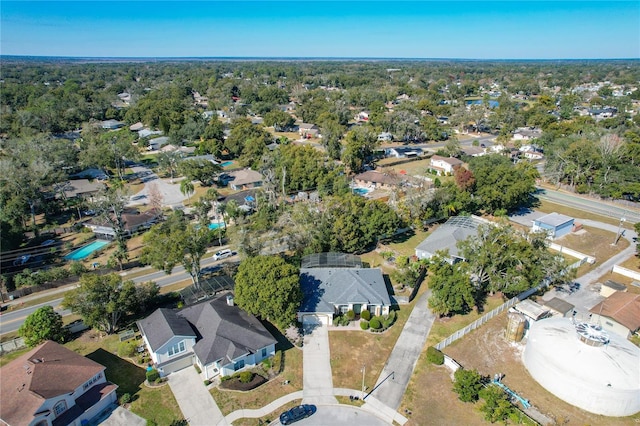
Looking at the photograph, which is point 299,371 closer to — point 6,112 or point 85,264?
point 85,264

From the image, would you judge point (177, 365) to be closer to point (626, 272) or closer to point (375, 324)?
point (375, 324)

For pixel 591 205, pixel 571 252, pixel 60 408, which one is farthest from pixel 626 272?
pixel 60 408

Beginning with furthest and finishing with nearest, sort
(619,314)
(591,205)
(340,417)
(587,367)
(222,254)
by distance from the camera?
(591,205), (222,254), (619,314), (587,367), (340,417)

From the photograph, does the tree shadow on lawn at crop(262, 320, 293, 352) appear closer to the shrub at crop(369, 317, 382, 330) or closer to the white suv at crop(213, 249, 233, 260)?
the shrub at crop(369, 317, 382, 330)

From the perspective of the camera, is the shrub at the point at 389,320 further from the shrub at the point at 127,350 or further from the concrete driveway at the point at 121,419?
the shrub at the point at 127,350

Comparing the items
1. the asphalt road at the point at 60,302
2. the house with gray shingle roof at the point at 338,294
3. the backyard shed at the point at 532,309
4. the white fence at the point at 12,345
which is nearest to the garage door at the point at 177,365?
the house with gray shingle roof at the point at 338,294

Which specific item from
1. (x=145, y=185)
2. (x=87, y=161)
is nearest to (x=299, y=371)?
(x=145, y=185)
